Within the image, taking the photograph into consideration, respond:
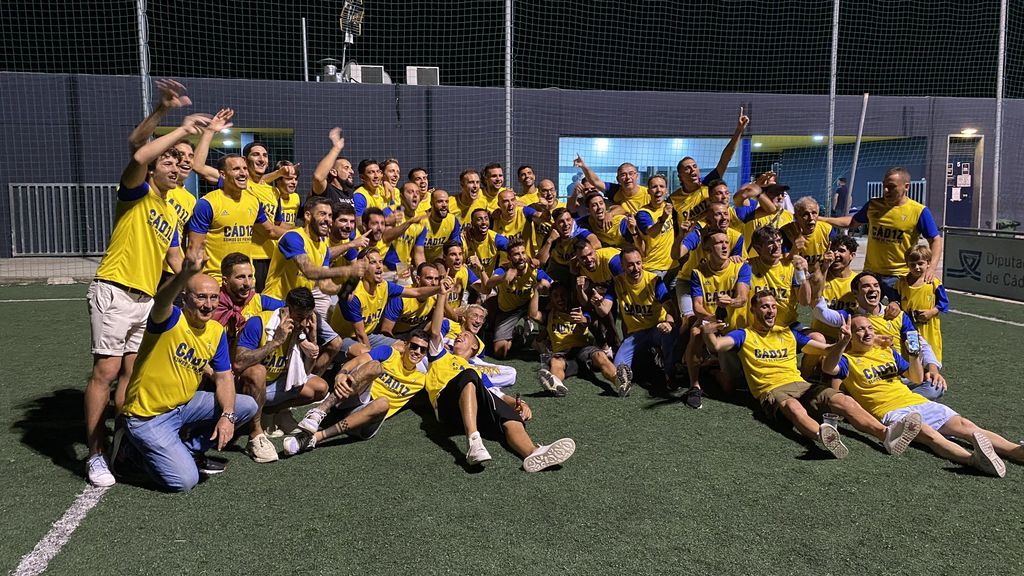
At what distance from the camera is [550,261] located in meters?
7.70

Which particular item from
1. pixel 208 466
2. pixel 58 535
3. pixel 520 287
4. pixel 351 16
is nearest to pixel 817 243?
pixel 520 287

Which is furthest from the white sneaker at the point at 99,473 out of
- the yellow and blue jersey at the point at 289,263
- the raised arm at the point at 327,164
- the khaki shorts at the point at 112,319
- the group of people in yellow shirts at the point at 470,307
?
the raised arm at the point at 327,164

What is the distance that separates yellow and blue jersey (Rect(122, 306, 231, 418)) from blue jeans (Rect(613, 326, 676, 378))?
3.31 meters

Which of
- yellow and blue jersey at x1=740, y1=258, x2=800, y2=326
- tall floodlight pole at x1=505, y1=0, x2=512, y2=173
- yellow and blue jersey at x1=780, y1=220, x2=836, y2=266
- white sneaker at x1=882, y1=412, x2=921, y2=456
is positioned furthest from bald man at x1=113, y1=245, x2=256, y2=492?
tall floodlight pole at x1=505, y1=0, x2=512, y2=173

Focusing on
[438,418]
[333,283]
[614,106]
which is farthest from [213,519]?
[614,106]

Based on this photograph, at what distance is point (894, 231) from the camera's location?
6582 millimetres

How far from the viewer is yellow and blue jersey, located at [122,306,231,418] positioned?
411cm

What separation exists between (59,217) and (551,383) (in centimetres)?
1338

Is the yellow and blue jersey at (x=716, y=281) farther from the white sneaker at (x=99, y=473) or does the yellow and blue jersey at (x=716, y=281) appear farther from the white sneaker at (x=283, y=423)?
the white sneaker at (x=99, y=473)

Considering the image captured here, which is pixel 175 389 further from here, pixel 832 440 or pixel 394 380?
pixel 832 440

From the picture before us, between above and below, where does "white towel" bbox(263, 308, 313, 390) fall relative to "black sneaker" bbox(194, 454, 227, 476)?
above

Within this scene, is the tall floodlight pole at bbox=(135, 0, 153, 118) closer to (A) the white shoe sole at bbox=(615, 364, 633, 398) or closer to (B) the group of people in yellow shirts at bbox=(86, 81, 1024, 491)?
(B) the group of people in yellow shirts at bbox=(86, 81, 1024, 491)

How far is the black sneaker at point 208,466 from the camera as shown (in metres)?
4.39

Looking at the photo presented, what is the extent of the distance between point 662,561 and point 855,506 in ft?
3.94
